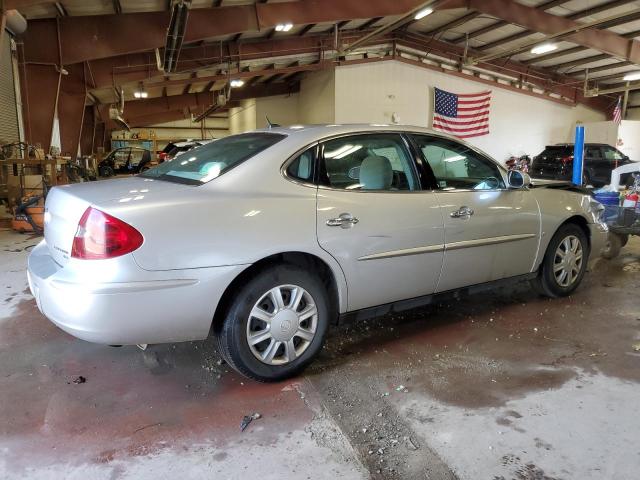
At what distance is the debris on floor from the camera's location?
2.21 m

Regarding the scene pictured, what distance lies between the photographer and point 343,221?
2639 mm

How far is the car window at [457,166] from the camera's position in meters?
3.21

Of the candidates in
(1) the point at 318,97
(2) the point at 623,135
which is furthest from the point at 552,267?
(2) the point at 623,135

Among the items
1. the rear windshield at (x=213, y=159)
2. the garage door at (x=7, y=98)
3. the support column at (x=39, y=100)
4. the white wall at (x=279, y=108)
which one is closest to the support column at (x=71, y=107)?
the support column at (x=39, y=100)

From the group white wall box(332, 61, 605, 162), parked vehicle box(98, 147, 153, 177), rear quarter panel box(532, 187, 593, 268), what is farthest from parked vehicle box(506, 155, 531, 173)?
rear quarter panel box(532, 187, 593, 268)

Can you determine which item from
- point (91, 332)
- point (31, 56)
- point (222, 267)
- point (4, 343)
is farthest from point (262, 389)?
point (31, 56)

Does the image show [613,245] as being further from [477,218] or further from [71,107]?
[71,107]

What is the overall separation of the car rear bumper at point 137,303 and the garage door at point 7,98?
29.5ft

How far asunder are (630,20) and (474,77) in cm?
611

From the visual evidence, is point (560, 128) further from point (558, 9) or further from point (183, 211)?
point (183, 211)

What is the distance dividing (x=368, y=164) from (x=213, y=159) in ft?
3.09

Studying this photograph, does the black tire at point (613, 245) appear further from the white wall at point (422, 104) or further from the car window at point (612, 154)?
the car window at point (612, 154)

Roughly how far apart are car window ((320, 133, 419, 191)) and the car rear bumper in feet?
2.74

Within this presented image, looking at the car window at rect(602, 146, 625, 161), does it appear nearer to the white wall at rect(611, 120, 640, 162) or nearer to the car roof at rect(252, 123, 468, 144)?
the white wall at rect(611, 120, 640, 162)
